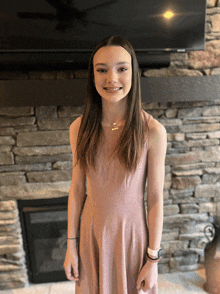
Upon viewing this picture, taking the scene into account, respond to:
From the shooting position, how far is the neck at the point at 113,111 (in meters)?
0.81

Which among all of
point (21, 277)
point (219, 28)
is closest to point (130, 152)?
point (219, 28)

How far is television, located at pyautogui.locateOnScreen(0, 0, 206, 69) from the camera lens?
1121mm

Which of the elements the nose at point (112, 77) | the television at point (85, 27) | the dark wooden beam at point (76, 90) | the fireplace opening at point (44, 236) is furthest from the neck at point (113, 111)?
the fireplace opening at point (44, 236)

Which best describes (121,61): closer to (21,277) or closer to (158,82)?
(158,82)

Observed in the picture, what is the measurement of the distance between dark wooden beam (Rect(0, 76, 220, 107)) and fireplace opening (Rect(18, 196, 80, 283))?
2.21ft

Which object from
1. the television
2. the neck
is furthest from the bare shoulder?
the television

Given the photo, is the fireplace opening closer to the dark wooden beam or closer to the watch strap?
the dark wooden beam

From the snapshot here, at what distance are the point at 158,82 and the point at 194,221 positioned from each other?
3.31 ft

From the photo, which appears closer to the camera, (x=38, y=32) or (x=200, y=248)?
(x=38, y=32)

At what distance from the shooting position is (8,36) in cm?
115

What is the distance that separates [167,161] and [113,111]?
0.78m

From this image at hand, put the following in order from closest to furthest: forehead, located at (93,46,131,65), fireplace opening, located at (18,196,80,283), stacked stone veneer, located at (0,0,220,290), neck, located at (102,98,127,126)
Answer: forehead, located at (93,46,131,65) → neck, located at (102,98,127,126) → stacked stone veneer, located at (0,0,220,290) → fireplace opening, located at (18,196,80,283)

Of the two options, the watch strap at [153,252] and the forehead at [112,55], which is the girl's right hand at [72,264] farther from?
the forehead at [112,55]

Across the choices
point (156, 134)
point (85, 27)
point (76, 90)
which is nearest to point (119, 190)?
point (156, 134)
